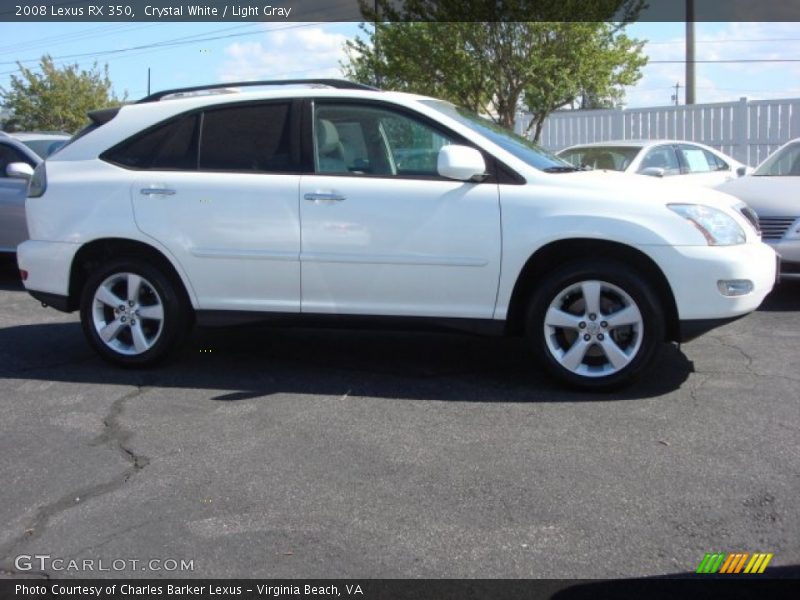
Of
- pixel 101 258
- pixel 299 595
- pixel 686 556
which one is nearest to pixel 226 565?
pixel 299 595

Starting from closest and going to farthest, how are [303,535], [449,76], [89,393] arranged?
[303,535] → [89,393] → [449,76]

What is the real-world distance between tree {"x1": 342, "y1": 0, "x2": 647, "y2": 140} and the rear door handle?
13950mm

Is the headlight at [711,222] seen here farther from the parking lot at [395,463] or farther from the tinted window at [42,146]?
the tinted window at [42,146]

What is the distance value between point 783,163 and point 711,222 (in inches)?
196

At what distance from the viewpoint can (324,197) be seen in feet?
18.1

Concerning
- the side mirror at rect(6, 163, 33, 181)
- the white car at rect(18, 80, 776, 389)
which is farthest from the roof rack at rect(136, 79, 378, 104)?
the side mirror at rect(6, 163, 33, 181)

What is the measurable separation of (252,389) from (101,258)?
1435 millimetres

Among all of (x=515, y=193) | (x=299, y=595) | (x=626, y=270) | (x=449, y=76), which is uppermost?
(x=449, y=76)

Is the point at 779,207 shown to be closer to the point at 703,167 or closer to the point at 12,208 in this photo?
the point at 703,167

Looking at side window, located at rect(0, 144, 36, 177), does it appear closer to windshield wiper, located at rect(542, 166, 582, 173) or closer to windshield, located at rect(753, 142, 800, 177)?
windshield wiper, located at rect(542, 166, 582, 173)

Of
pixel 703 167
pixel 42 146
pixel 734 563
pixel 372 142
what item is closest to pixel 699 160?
pixel 703 167

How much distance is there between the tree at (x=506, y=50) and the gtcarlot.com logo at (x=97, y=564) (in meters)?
16.6

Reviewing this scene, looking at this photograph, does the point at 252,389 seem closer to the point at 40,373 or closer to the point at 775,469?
the point at 40,373

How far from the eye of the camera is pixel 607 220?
Answer: 5.14 meters
